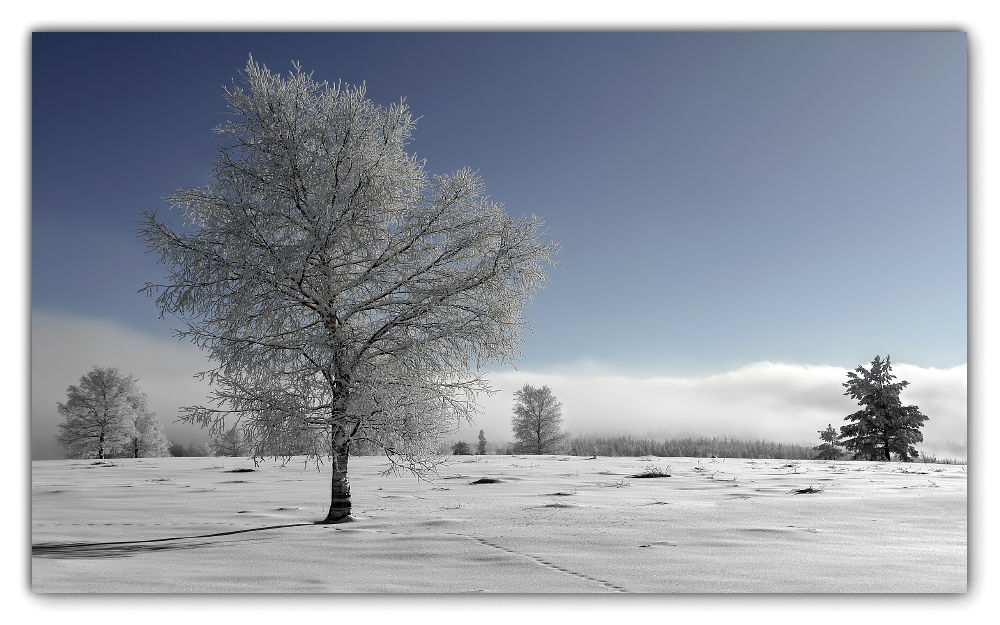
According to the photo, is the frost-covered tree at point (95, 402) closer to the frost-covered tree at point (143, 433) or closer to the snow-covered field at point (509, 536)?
the frost-covered tree at point (143, 433)

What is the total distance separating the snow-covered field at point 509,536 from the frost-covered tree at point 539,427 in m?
3.15

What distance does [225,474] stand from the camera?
29.7ft

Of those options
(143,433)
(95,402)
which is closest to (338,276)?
(95,402)

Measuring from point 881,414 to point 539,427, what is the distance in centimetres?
795

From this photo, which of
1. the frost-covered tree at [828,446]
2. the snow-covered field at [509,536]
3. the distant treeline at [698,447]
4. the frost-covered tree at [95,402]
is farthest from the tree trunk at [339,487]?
the frost-covered tree at [828,446]

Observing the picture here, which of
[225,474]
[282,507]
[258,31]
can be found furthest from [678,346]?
[225,474]

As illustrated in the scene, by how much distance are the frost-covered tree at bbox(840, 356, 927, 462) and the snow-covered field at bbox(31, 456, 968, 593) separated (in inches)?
17.7

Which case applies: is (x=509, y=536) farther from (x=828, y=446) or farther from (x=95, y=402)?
(x=95, y=402)

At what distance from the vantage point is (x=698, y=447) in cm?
805

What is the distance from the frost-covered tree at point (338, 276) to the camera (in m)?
5.62

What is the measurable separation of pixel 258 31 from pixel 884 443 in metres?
9.88

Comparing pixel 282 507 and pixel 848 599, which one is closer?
pixel 848 599

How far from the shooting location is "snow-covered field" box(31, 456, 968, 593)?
4.18 metres
